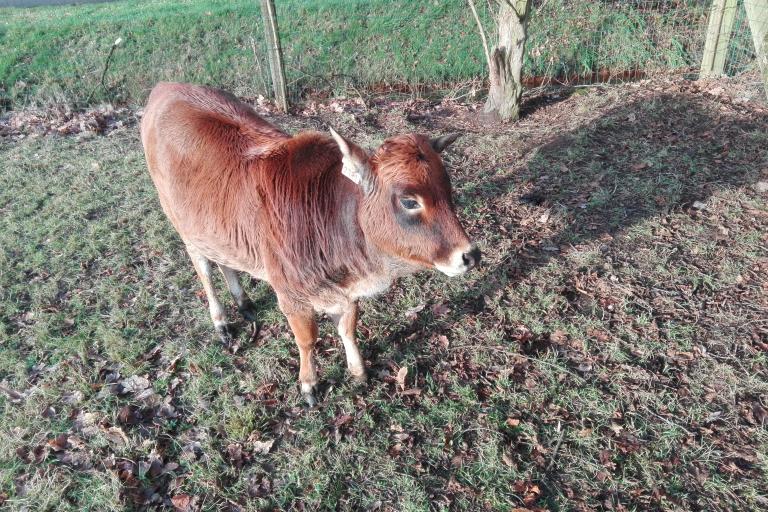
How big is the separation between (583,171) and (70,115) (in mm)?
8847

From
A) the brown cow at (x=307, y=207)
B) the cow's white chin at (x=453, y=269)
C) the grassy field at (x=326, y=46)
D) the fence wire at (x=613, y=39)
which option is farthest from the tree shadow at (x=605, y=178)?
the grassy field at (x=326, y=46)

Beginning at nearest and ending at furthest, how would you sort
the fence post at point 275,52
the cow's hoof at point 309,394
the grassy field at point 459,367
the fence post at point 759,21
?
the grassy field at point 459,367 → the cow's hoof at point 309,394 → the fence post at point 759,21 → the fence post at point 275,52

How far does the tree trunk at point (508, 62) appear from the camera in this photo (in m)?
7.01

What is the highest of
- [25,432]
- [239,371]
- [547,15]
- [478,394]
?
[547,15]

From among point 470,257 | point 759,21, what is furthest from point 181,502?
point 759,21

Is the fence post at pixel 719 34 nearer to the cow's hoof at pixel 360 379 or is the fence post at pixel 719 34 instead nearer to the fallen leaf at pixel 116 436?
the cow's hoof at pixel 360 379

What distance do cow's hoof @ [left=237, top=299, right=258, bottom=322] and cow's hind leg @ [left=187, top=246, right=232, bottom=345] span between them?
0.58ft

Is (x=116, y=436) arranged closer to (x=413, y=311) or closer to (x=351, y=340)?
(x=351, y=340)

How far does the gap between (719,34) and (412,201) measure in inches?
332

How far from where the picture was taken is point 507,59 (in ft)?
24.0

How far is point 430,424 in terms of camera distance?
11.1 ft

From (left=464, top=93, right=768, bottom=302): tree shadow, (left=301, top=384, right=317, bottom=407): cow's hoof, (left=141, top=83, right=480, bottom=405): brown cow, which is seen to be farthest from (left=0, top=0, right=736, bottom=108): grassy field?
(left=301, top=384, right=317, bottom=407): cow's hoof

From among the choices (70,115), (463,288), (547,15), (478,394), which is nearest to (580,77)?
(547,15)

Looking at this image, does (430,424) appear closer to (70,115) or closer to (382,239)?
(382,239)
